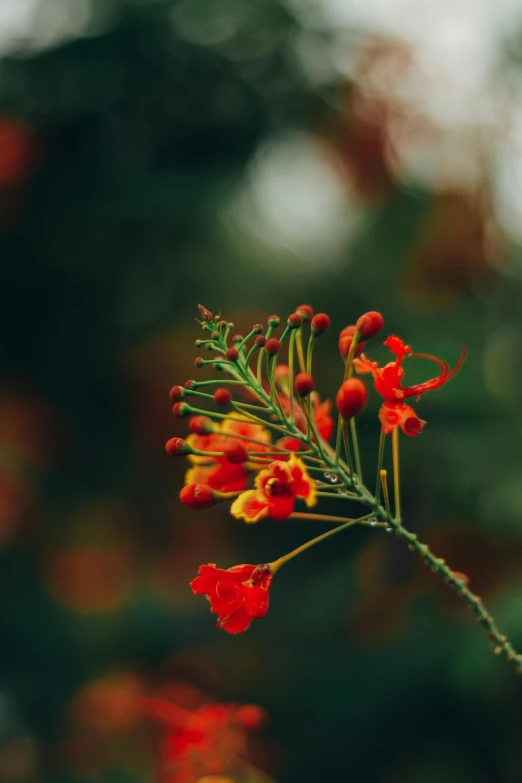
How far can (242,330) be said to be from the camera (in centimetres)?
405

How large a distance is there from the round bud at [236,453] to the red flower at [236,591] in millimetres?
160

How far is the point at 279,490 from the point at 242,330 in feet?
10.3

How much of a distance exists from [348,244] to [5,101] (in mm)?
2406

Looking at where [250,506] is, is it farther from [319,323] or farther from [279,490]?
[319,323]

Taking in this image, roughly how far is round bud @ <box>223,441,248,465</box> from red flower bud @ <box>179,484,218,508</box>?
0.07 metres

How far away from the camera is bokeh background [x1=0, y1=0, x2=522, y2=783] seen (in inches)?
139

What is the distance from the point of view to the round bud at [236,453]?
970 mm

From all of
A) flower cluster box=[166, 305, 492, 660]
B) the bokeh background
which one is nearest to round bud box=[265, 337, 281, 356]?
flower cluster box=[166, 305, 492, 660]

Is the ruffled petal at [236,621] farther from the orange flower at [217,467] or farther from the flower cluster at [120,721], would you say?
the flower cluster at [120,721]

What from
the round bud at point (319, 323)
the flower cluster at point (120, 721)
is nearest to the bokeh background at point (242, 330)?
the flower cluster at point (120, 721)

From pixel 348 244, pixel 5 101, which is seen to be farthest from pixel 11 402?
pixel 348 244

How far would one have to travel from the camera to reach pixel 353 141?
172 inches

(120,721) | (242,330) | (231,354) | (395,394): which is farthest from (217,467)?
(120,721)

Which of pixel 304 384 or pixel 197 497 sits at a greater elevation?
pixel 304 384
